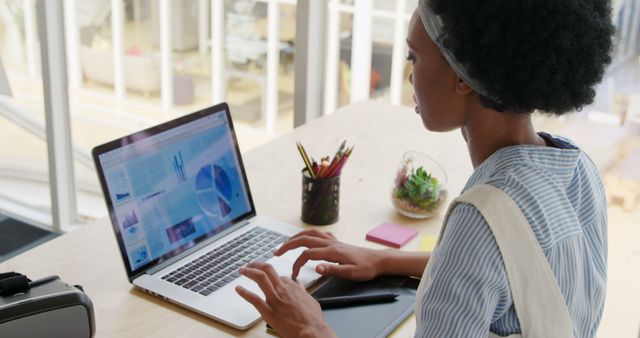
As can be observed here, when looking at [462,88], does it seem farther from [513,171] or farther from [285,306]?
[285,306]

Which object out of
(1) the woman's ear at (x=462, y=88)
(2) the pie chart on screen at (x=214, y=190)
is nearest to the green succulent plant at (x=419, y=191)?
(2) the pie chart on screen at (x=214, y=190)

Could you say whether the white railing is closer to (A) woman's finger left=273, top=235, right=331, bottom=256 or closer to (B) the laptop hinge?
(B) the laptop hinge

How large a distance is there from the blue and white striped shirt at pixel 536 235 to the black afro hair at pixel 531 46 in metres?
0.09

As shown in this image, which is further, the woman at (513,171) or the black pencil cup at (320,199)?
the black pencil cup at (320,199)

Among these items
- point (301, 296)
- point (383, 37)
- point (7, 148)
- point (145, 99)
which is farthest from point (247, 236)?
point (7, 148)

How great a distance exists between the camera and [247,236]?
5.26 ft

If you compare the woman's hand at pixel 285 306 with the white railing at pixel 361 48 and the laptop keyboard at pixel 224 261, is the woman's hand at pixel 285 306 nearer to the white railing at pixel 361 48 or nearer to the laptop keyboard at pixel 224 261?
the laptop keyboard at pixel 224 261

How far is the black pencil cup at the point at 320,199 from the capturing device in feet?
5.52

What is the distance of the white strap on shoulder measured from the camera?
3.15 ft

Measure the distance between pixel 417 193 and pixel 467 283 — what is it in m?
0.80

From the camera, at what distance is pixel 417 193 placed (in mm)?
1738

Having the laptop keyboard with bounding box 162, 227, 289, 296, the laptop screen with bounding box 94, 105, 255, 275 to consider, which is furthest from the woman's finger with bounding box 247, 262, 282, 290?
Result: the laptop screen with bounding box 94, 105, 255, 275

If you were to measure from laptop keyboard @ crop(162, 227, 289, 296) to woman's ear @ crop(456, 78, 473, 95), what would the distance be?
0.60m

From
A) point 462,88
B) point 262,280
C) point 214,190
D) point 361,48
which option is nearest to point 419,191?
point 214,190
